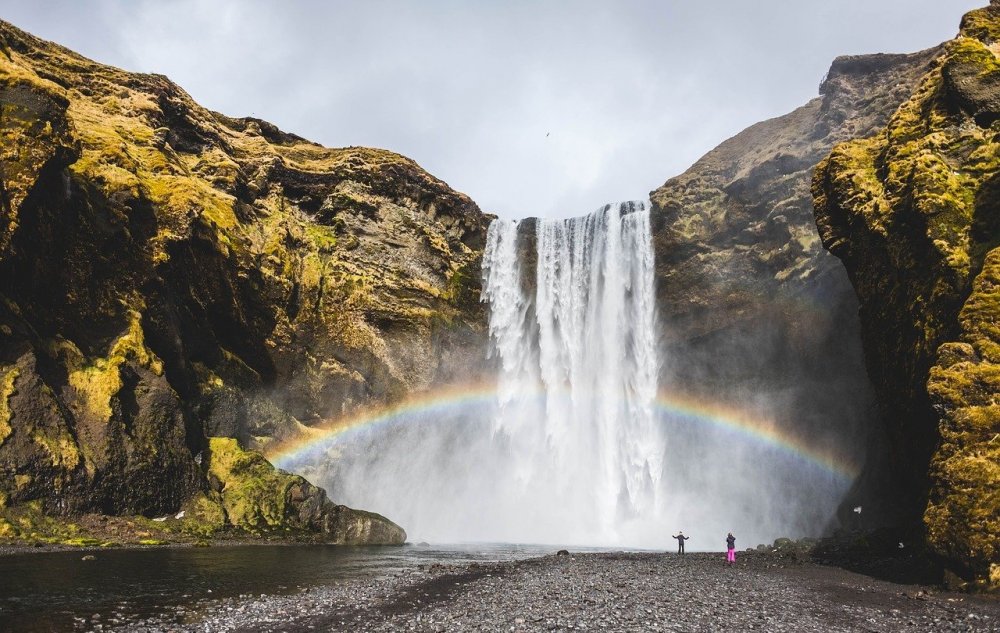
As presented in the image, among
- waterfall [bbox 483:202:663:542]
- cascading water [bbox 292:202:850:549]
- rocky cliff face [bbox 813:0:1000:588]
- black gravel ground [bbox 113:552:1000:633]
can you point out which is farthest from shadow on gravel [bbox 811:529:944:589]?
waterfall [bbox 483:202:663:542]

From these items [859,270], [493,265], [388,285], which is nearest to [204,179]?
[388,285]

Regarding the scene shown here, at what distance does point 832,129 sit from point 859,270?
23.1 m

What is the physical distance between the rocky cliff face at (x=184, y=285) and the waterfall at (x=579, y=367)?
14.1 feet

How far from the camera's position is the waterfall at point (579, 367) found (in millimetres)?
45906

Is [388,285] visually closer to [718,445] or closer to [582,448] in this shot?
[582,448]

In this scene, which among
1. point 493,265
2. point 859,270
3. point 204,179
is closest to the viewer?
point 859,270

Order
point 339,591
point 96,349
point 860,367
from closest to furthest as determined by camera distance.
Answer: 1. point 339,591
2. point 96,349
3. point 860,367

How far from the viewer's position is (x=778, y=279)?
4206 centimetres

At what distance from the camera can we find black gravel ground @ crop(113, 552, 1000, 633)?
11.8 metres

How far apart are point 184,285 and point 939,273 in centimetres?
3663

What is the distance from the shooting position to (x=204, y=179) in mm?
41656

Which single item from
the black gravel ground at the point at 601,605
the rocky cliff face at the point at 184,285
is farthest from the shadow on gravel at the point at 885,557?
the rocky cliff face at the point at 184,285

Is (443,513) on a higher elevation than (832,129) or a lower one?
lower

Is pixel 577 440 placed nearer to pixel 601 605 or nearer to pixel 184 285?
pixel 184 285
